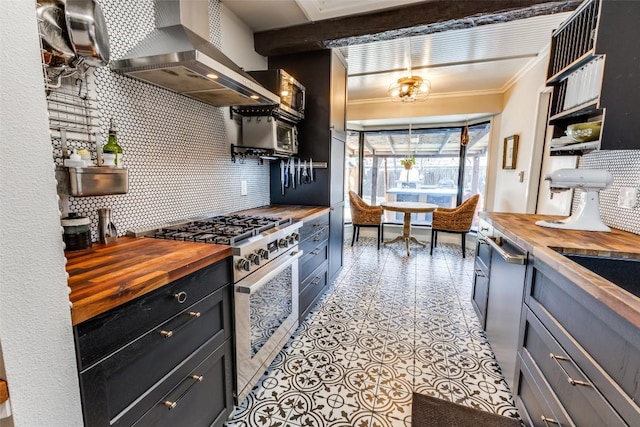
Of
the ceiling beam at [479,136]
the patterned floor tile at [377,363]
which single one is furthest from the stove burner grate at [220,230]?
the ceiling beam at [479,136]

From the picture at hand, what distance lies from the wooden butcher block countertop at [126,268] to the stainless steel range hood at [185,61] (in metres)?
0.86

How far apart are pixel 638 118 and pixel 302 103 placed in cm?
225

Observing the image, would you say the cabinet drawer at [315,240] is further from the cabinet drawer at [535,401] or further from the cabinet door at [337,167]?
the cabinet drawer at [535,401]

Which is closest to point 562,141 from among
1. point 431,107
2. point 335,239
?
point 335,239

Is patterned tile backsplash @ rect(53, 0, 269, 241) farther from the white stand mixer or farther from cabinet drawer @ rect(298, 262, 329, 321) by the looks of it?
the white stand mixer

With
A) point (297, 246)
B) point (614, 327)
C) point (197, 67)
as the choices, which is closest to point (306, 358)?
point (297, 246)

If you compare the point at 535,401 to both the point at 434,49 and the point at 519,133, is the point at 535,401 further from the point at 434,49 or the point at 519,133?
the point at 519,133

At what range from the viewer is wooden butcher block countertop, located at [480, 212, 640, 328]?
0.79m

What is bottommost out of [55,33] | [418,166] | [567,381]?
A: [567,381]

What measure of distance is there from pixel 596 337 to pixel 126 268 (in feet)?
5.18

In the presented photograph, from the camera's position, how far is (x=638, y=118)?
1401 mm

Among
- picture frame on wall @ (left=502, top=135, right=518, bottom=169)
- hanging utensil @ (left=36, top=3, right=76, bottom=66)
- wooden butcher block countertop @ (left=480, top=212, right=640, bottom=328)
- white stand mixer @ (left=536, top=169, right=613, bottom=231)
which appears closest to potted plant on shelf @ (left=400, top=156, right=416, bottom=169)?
picture frame on wall @ (left=502, top=135, right=518, bottom=169)

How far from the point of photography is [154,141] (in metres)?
1.71

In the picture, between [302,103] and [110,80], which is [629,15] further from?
[110,80]
